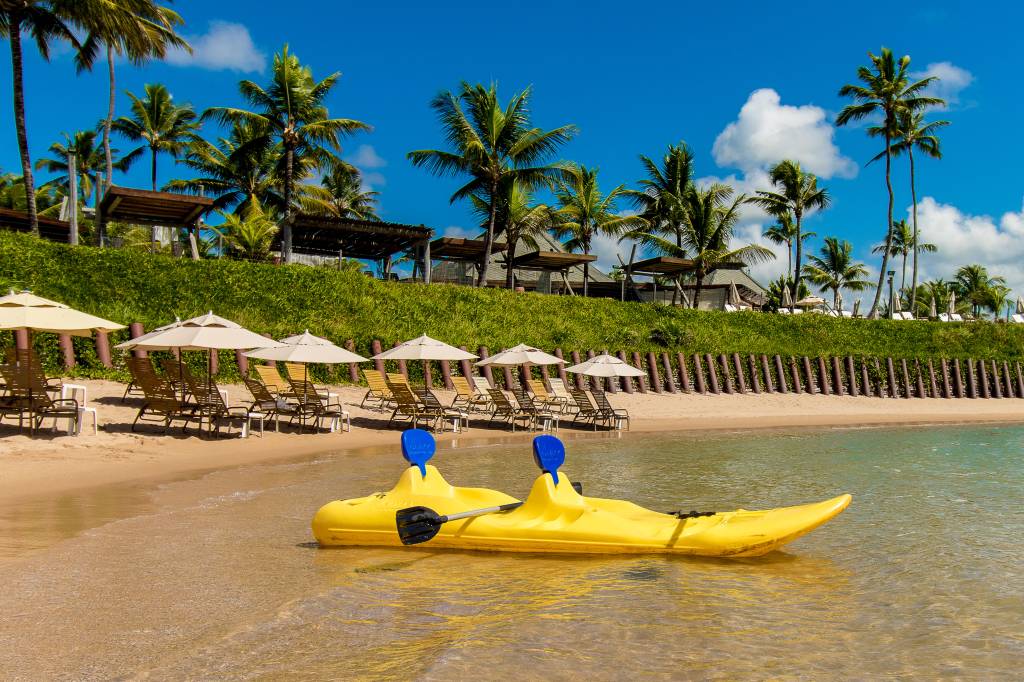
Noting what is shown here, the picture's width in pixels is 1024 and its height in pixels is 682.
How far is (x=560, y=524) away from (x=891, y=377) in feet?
83.5

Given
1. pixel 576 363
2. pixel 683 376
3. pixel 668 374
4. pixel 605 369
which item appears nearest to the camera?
pixel 605 369

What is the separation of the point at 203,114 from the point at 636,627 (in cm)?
2847

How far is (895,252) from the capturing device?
5862cm

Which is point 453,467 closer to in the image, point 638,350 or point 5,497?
point 5,497

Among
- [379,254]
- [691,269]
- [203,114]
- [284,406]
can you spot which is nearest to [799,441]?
[284,406]

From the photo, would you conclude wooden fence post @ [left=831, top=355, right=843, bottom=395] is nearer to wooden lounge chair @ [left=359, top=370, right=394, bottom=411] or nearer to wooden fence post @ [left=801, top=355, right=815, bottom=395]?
wooden fence post @ [left=801, top=355, right=815, bottom=395]

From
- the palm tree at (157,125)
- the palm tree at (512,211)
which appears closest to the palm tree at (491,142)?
the palm tree at (512,211)

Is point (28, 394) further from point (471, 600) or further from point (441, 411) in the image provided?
point (471, 600)

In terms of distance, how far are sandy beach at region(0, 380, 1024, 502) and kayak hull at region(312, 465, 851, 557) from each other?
412 cm

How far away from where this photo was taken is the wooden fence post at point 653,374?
2214 centimetres

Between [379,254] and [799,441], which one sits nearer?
[799,441]

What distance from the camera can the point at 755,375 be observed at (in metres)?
24.5

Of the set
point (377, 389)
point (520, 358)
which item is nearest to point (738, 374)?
point (520, 358)

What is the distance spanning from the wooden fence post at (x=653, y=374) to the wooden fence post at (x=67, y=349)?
15.0 m
